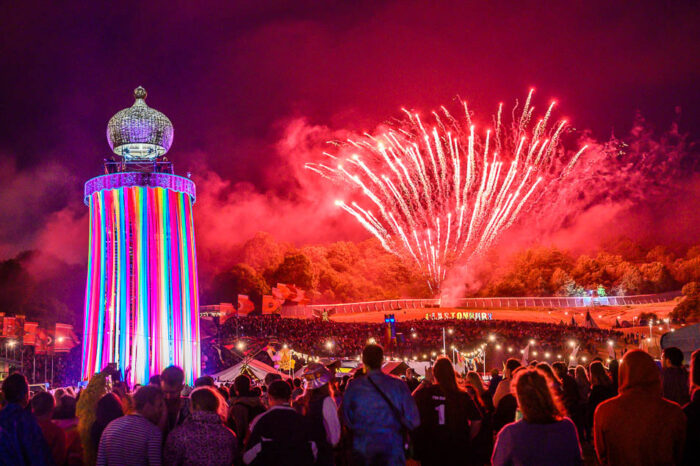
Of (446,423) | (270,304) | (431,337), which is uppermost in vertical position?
(270,304)

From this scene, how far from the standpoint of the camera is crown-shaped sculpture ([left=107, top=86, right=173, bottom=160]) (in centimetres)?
2861

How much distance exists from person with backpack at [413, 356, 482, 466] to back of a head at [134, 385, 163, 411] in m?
2.52

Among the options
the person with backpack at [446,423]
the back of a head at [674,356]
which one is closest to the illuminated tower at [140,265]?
the person with backpack at [446,423]

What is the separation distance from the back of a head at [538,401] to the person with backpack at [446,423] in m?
1.93

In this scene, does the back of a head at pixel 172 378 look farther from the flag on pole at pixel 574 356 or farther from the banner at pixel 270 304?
the banner at pixel 270 304

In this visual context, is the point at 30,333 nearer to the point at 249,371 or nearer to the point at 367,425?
the point at 249,371

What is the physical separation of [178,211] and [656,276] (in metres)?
59.6

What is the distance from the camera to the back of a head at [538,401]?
4.33m

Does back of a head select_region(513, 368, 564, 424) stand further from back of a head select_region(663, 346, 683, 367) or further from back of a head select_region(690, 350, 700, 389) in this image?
back of a head select_region(663, 346, 683, 367)

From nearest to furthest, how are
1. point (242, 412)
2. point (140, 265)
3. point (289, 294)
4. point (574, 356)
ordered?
point (242, 412)
point (140, 265)
point (574, 356)
point (289, 294)

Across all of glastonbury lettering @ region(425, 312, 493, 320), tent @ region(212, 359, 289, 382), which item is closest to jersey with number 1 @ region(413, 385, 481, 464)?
tent @ region(212, 359, 289, 382)

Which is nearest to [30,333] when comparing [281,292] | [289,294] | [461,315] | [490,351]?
[490,351]

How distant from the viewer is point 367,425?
18.6 feet

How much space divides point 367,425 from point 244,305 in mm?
55732
